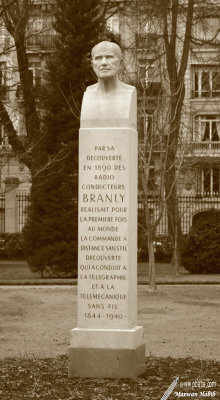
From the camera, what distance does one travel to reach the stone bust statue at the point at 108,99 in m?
8.98

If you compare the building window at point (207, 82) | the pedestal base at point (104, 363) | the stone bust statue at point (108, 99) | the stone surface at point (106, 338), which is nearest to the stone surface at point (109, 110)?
the stone bust statue at point (108, 99)

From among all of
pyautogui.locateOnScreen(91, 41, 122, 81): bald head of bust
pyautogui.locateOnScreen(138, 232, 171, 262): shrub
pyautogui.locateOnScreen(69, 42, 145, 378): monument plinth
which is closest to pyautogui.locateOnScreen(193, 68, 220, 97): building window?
pyautogui.locateOnScreen(138, 232, 171, 262): shrub

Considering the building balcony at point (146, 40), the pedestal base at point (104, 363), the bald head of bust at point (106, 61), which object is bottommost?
the pedestal base at point (104, 363)

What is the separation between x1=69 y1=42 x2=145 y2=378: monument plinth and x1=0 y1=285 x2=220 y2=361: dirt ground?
2020 mm

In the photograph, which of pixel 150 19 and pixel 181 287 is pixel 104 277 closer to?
pixel 181 287

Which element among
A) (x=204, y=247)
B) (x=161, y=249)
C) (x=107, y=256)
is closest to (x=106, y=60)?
(x=107, y=256)

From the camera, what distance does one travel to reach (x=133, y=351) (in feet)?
28.7

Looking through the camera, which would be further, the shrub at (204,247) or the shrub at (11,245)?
the shrub at (11,245)

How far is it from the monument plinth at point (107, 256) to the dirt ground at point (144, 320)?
2020mm

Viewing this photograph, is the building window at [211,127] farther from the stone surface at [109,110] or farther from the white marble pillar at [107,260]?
the white marble pillar at [107,260]

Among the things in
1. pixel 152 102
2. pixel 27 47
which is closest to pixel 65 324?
pixel 152 102

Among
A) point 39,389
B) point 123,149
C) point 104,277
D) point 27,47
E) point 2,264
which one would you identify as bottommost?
point 2,264

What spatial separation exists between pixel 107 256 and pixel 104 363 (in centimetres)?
109

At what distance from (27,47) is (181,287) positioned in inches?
596
